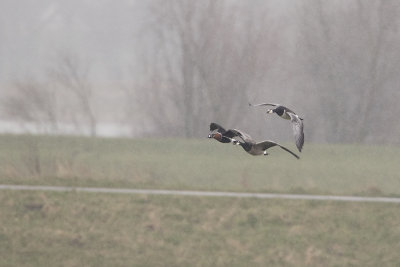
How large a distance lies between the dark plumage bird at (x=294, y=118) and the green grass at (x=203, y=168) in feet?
153

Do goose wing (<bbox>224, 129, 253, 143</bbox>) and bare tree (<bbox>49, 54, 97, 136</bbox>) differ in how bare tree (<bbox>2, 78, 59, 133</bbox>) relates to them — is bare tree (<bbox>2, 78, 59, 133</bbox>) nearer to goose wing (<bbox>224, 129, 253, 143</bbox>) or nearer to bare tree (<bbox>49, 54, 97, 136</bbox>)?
bare tree (<bbox>49, 54, 97, 136</bbox>)

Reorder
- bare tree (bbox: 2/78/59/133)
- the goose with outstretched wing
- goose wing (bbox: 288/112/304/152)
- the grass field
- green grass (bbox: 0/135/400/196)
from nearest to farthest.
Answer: goose wing (bbox: 288/112/304/152), the goose with outstretched wing, the grass field, green grass (bbox: 0/135/400/196), bare tree (bbox: 2/78/59/133)

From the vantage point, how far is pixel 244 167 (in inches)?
2215

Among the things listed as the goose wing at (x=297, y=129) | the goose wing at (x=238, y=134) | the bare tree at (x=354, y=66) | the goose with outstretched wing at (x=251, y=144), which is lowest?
the bare tree at (x=354, y=66)

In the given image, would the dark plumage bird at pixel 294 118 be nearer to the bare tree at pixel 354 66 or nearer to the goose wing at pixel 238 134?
the goose wing at pixel 238 134

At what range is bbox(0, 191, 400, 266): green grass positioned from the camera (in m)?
44.8

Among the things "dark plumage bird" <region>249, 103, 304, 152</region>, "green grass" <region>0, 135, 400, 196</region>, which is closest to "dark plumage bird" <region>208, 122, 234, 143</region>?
"dark plumage bird" <region>249, 103, 304, 152</region>

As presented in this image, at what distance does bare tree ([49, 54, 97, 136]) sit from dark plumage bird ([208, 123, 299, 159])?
69.3 meters

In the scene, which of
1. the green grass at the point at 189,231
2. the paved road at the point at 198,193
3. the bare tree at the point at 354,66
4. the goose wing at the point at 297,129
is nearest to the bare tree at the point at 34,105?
the paved road at the point at 198,193

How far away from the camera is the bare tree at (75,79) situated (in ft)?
250

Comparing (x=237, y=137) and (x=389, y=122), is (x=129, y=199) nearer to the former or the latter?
(x=389, y=122)

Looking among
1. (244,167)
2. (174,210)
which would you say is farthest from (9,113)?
(174,210)

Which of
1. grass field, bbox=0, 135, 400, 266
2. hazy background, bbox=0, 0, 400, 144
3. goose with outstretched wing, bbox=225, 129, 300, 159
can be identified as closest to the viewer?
goose with outstretched wing, bbox=225, 129, 300, 159

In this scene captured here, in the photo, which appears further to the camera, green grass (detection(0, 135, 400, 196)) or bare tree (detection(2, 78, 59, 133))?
bare tree (detection(2, 78, 59, 133))
